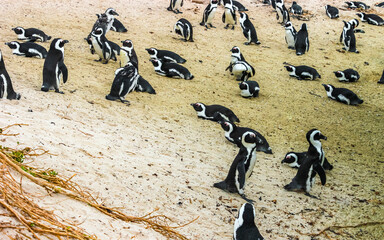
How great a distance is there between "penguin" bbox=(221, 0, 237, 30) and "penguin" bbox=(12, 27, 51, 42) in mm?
6042

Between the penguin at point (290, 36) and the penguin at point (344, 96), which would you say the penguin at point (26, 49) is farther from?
the penguin at point (290, 36)

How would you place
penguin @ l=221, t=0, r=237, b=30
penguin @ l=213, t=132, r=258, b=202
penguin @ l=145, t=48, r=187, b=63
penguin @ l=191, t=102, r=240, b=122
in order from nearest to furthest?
1. penguin @ l=213, t=132, r=258, b=202
2. penguin @ l=191, t=102, r=240, b=122
3. penguin @ l=145, t=48, r=187, b=63
4. penguin @ l=221, t=0, r=237, b=30

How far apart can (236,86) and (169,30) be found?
4071 mm

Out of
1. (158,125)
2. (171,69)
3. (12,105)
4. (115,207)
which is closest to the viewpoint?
(115,207)

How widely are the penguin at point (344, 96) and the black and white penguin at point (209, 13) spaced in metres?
5.37

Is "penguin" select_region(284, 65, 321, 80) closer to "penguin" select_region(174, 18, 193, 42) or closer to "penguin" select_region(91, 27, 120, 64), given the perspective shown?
"penguin" select_region(174, 18, 193, 42)

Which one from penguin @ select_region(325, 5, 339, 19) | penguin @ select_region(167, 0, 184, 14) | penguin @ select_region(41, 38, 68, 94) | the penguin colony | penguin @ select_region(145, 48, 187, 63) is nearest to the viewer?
the penguin colony

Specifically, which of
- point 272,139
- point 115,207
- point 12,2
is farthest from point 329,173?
point 12,2

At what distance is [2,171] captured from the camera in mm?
3697

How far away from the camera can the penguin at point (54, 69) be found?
7617mm

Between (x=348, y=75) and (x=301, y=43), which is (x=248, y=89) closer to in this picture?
(x=348, y=75)

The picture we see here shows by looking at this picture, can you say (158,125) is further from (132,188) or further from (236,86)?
(236,86)

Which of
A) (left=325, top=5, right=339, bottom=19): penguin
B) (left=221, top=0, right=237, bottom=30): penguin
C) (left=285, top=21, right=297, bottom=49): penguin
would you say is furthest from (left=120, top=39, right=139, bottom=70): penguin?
(left=325, top=5, right=339, bottom=19): penguin

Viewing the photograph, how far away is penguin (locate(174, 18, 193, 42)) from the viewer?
41.3ft
